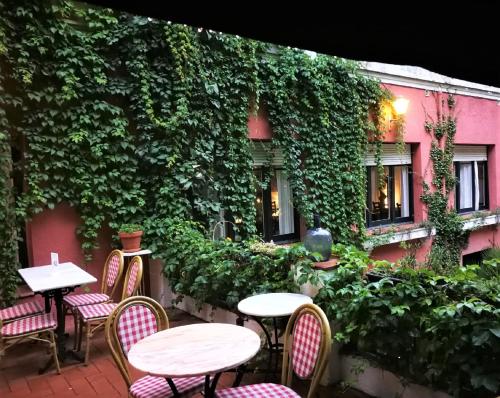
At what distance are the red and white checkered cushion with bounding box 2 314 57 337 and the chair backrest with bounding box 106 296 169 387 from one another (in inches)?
51.8

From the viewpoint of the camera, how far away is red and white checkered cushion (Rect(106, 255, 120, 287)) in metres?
4.25

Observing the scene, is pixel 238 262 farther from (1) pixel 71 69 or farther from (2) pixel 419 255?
(2) pixel 419 255

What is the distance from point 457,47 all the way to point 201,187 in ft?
14.8

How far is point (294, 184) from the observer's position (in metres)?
6.59

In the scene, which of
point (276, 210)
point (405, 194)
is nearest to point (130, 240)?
point (276, 210)

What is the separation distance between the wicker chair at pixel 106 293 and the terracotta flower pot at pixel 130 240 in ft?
1.54

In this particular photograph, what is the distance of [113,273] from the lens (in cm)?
429

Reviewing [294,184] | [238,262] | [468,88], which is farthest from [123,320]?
[468,88]

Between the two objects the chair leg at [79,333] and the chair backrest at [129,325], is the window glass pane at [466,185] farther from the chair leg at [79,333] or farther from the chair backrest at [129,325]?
the chair backrest at [129,325]

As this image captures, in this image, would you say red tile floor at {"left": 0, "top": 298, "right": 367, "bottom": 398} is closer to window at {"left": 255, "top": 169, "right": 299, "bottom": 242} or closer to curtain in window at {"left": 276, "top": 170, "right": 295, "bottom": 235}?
window at {"left": 255, "top": 169, "right": 299, "bottom": 242}

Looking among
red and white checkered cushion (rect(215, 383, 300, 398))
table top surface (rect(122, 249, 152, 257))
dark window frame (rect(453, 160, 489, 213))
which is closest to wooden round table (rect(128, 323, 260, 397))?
red and white checkered cushion (rect(215, 383, 300, 398))

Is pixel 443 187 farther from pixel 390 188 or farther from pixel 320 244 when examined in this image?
pixel 320 244

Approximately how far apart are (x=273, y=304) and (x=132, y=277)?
4.77 ft

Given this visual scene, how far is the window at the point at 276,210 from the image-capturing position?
6641 mm
